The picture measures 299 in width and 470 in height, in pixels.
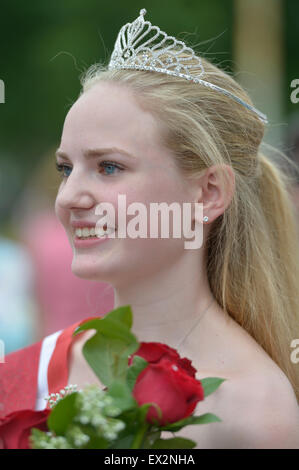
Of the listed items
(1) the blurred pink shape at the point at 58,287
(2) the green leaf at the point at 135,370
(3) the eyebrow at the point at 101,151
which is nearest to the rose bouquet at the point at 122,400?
(2) the green leaf at the point at 135,370

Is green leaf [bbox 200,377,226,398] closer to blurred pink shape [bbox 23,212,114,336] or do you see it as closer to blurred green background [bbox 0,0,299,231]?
blurred pink shape [bbox 23,212,114,336]

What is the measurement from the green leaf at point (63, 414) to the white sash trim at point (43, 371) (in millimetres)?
893

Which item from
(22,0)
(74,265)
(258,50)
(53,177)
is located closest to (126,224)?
(74,265)

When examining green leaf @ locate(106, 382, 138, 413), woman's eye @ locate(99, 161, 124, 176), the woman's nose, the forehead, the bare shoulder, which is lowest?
the bare shoulder

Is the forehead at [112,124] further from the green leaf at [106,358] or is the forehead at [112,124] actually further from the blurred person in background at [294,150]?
the blurred person in background at [294,150]

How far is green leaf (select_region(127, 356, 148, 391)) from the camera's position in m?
1.28

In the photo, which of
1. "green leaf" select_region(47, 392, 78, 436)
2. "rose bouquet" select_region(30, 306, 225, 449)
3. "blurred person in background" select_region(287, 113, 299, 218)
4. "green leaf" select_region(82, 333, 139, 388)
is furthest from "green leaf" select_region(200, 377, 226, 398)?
"blurred person in background" select_region(287, 113, 299, 218)

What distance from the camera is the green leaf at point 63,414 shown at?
3.93 ft

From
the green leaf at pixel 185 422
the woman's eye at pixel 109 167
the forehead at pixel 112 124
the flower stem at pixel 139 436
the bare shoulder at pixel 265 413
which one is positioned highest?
the forehead at pixel 112 124

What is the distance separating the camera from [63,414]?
1.21 metres

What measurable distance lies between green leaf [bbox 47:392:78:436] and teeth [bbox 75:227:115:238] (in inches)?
28.9

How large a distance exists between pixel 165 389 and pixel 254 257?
1.08m

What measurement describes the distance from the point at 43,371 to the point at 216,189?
773 mm
